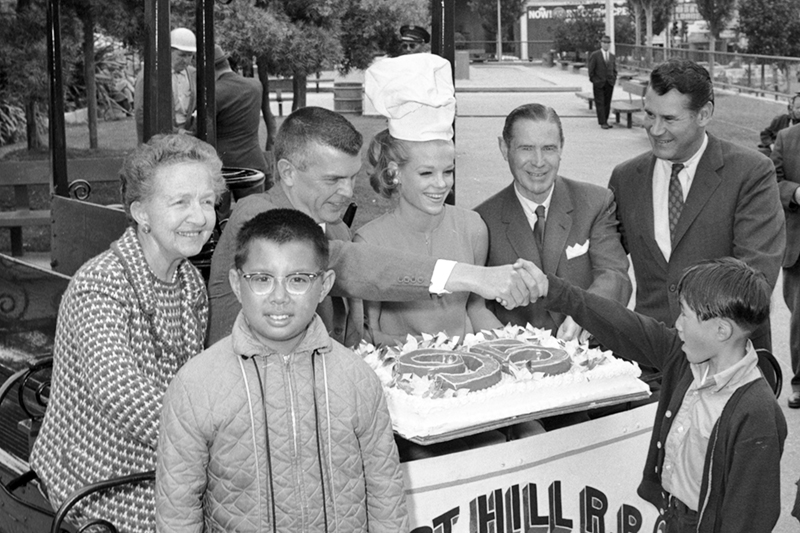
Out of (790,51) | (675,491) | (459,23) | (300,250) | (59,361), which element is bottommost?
(675,491)

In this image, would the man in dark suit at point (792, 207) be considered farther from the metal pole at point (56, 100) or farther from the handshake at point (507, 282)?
the metal pole at point (56, 100)

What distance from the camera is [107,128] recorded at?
24.5m

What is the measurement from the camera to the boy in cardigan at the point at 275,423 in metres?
2.94

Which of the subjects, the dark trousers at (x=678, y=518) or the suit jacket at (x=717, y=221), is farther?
the suit jacket at (x=717, y=221)

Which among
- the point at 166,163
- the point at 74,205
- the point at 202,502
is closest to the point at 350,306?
the point at 166,163

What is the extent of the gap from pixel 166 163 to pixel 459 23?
214 ft

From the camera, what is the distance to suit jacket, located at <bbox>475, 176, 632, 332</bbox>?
4.46m

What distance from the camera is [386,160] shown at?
419 centimetres

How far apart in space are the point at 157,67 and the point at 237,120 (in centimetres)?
423

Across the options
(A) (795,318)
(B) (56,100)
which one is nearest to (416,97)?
(B) (56,100)

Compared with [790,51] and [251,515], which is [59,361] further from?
[790,51]

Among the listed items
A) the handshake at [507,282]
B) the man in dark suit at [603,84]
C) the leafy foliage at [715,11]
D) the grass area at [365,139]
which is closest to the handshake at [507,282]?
the handshake at [507,282]

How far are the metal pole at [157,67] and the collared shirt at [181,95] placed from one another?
3281 mm

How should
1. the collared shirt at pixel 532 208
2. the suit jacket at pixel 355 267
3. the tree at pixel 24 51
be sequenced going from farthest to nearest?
the tree at pixel 24 51 < the collared shirt at pixel 532 208 < the suit jacket at pixel 355 267
